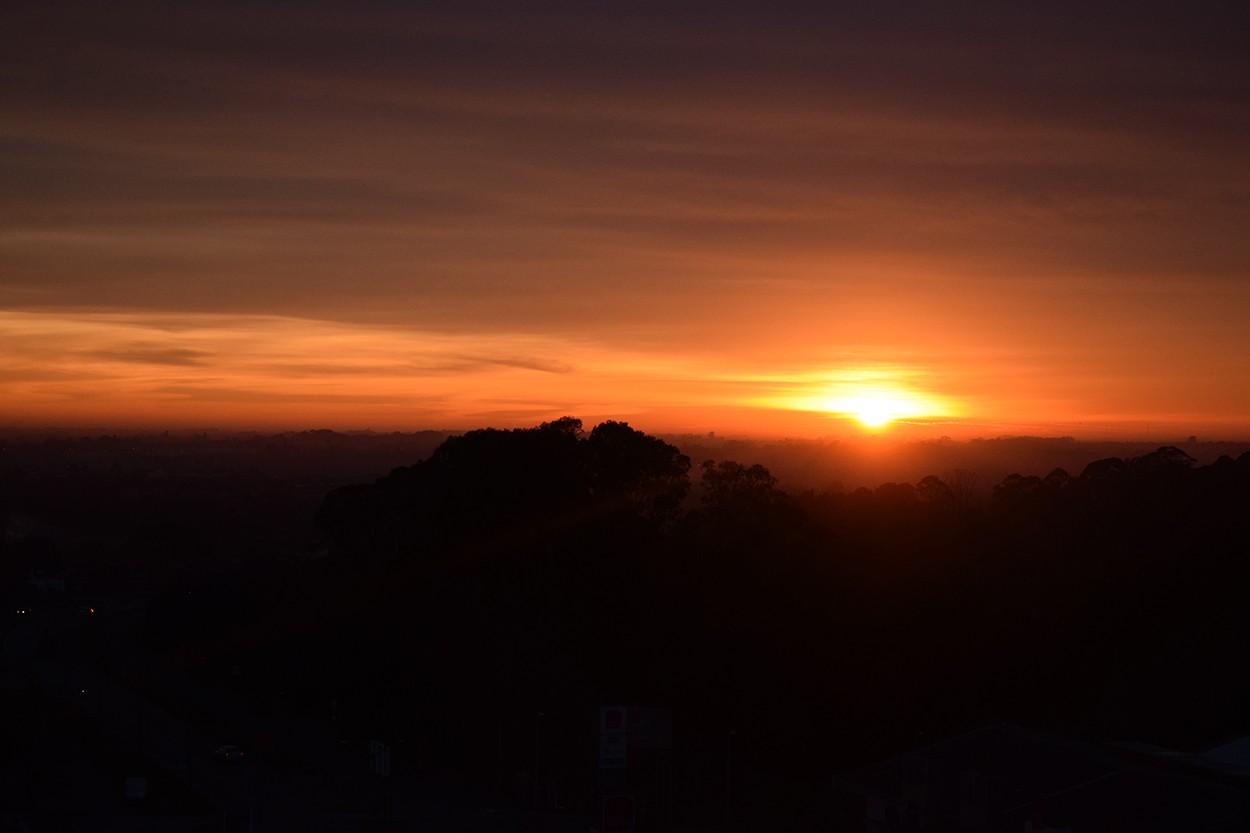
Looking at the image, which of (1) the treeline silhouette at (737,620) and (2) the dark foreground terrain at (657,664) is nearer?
(2) the dark foreground terrain at (657,664)

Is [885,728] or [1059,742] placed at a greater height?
[1059,742]

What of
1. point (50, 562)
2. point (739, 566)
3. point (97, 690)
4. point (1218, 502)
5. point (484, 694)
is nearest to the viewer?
point (484, 694)

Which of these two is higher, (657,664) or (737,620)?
(737,620)

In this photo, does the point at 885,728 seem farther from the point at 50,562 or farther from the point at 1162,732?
the point at 50,562

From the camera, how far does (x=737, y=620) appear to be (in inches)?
1123

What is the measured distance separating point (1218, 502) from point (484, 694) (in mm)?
25066

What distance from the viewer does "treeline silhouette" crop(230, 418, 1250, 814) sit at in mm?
25875

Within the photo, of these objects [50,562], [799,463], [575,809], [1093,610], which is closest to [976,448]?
[799,463]

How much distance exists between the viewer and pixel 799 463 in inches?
4956

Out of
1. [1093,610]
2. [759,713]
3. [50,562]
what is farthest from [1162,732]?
[50,562]

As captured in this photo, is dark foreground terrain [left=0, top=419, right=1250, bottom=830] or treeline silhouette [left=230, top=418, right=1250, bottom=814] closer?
dark foreground terrain [left=0, top=419, right=1250, bottom=830]

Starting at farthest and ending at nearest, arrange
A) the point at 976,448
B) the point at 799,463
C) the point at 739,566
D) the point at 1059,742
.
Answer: the point at 976,448, the point at 799,463, the point at 739,566, the point at 1059,742

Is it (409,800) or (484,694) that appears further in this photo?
(484,694)

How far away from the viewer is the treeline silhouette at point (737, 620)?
25.9 meters
